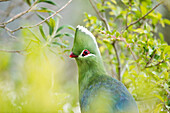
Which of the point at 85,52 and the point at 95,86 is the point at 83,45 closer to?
the point at 85,52

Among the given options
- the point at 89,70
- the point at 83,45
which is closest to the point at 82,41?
the point at 83,45

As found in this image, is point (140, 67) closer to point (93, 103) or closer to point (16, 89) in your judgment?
point (93, 103)

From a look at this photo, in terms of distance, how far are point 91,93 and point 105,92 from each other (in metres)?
0.06

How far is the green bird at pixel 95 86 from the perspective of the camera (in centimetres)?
66

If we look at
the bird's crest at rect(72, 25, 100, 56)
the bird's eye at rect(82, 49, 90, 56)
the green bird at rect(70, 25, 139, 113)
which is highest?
the bird's crest at rect(72, 25, 100, 56)

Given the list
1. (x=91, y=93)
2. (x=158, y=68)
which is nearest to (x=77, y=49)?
(x=91, y=93)

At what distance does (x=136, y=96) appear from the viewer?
1.11 m

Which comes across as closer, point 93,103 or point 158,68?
point 93,103

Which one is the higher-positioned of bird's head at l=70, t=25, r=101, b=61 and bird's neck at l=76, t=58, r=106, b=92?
bird's head at l=70, t=25, r=101, b=61

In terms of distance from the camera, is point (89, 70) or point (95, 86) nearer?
point (95, 86)

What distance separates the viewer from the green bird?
66 cm

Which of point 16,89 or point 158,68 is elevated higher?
point 16,89

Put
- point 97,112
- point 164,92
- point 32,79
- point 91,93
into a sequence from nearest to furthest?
point 32,79, point 97,112, point 91,93, point 164,92

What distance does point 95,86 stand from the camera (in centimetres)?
79
